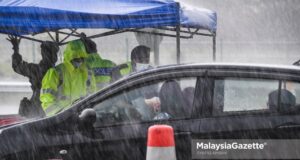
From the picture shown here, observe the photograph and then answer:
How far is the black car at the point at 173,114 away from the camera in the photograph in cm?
507

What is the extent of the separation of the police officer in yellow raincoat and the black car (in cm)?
264

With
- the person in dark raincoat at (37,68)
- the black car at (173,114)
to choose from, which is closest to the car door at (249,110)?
the black car at (173,114)

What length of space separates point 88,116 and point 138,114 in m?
0.46

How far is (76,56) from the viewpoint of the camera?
349 inches

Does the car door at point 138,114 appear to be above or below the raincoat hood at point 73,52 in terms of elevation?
below

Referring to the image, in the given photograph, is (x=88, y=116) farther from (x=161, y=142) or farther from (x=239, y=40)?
(x=239, y=40)

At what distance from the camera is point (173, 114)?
17.5ft

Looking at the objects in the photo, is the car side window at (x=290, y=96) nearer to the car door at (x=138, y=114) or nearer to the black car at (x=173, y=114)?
the black car at (x=173, y=114)

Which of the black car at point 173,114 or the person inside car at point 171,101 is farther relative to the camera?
the person inside car at point 171,101

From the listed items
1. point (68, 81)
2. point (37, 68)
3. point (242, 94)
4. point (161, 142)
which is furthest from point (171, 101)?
point (37, 68)

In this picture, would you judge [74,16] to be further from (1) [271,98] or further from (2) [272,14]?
(2) [272,14]

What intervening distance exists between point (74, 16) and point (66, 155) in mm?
3744

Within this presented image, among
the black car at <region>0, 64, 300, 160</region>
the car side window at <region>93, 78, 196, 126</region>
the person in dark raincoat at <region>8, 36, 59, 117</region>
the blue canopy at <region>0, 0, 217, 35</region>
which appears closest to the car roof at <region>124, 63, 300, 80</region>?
the black car at <region>0, 64, 300, 160</region>

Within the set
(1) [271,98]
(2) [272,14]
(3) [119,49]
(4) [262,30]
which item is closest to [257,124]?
(1) [271,98]
